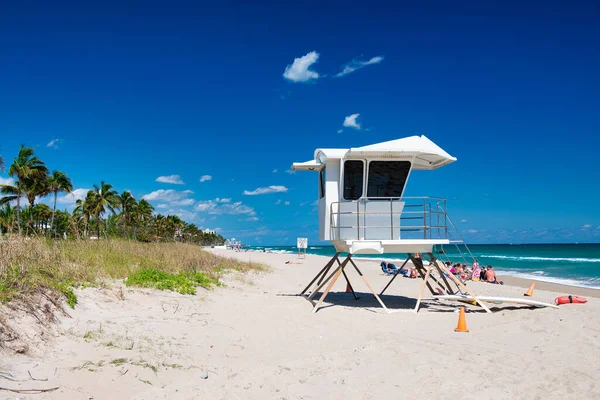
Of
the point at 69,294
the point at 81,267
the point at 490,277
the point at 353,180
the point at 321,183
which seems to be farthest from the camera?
the point at 490,277

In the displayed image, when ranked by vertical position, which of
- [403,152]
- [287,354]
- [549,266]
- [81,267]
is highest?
[403,152]

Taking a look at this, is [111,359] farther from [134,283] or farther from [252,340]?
[134,283]

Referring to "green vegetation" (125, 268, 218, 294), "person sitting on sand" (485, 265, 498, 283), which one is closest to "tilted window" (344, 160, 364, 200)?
"green vegetation" (125, 268, 218, 294)

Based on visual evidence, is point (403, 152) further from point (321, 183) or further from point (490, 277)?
point (490, 277)

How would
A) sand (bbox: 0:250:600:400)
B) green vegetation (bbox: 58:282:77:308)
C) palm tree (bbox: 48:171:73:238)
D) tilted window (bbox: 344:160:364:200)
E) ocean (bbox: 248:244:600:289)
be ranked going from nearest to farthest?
1. sand (bbox: 0:250:600:400)
2. green vegetation (bbox: 58:282:77:308)
3. tilted window (bbox: 344:160:364:200)
4. ocean (bbox: 248:244:600:289)
5. palm tree (bbox: 48:171:73:238)

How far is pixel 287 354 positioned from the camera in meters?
7.14

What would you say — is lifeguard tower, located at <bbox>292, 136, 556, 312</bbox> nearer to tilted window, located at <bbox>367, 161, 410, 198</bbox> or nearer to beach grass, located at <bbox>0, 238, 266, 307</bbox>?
tilted window, located at <bbox>367, 161, 410, 198</bbox>

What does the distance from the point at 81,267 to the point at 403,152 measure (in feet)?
28.3

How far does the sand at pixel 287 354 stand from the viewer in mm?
5328

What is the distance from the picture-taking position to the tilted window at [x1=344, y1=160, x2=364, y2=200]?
12.1 metres

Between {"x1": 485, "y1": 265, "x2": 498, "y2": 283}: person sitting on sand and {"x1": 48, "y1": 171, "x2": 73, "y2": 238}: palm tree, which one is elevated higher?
{"x1": 48, "y1": 171, "x2": 73, "y2": 238}: palm tree

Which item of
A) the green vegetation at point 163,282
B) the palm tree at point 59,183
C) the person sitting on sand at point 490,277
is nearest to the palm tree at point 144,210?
the palm tree at point 59,183

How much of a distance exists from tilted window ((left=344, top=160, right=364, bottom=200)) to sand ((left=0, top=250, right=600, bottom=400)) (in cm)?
347

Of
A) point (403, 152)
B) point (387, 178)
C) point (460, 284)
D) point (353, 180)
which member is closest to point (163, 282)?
point (353, 180)
